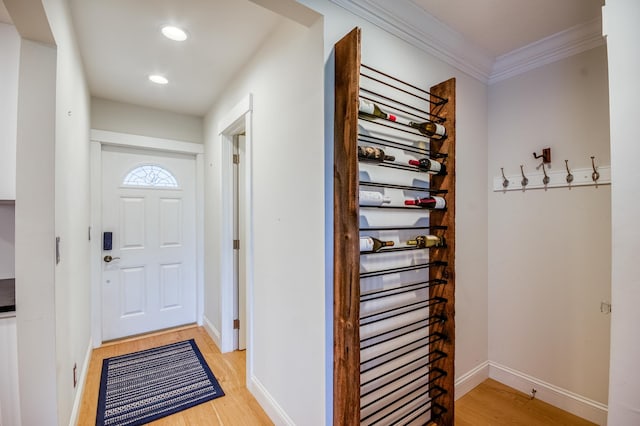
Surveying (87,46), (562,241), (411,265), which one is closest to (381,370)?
(411,265)

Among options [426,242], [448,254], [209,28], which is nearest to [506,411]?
[448,254]

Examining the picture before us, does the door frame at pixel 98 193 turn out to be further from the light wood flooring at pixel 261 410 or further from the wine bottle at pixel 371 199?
the wine bottle at pixel 371 199

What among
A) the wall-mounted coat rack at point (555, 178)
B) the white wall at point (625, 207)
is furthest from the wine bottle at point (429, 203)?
the wall-mounted coat rack at point (555, 178)

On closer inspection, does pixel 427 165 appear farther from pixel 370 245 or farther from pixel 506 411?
pixel 506 411

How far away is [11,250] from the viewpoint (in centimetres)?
179

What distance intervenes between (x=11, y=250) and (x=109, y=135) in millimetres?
1599

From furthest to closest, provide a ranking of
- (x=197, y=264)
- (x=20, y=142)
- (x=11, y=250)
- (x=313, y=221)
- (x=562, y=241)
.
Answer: (x=197, y=264), (x=562, y=241), (x=11, y=250), (x=313, y=221), (x=20, y=142)

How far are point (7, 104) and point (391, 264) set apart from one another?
7.16 ft

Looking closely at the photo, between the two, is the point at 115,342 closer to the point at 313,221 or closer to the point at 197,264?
the point at 197,264

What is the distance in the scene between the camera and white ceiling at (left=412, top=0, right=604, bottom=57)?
1.69m

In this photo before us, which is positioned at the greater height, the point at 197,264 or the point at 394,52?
the point at 394,52

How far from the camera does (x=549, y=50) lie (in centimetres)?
204

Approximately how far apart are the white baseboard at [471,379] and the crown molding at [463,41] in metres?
2.28

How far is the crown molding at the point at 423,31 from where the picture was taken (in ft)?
5.16
